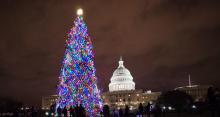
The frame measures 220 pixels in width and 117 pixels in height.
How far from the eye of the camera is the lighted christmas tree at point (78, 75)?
151 ft

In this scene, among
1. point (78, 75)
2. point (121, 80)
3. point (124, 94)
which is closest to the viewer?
point (78, 75)

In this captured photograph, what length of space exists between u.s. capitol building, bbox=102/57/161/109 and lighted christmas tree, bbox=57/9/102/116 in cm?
11692

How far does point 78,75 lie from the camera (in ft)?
152

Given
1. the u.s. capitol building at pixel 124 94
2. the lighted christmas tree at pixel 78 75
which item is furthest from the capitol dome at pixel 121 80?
the lighted christmas tree at pixel 78 75

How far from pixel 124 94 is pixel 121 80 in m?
8.75

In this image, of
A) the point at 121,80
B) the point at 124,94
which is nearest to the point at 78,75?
the point at 124,94

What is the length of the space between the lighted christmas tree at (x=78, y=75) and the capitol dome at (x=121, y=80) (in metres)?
129

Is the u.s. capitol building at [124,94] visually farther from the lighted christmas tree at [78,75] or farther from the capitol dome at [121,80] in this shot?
the lighted christmas tree at [78,75]

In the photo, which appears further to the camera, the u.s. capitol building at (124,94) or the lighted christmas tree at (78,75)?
the u.s. capitol building at (124,94)

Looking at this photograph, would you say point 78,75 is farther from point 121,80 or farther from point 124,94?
point 121,80

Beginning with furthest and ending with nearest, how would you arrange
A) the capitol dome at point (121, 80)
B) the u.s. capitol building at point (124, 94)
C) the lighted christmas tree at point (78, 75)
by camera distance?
1. the capitol dome at point (121, 80)
2. the u.s. capitol building at point (124, 94)
3. the lighted christmas tree at point (78, 75)

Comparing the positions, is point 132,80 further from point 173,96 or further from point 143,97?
point 173,96

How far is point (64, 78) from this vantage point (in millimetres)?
46719

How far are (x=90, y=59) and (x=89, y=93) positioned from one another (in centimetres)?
421
